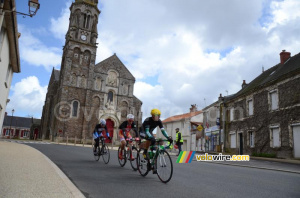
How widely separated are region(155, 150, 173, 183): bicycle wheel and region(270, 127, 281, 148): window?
51.3ft

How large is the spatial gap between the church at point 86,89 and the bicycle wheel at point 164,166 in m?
29.8

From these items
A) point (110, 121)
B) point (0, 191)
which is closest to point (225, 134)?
point (110, 121)

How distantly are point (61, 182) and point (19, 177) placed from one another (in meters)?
1.03

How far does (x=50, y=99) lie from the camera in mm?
41688

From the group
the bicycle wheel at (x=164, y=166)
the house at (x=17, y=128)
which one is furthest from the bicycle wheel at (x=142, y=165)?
the house at (x=17, y=128)

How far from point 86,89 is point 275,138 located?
88.5 feet

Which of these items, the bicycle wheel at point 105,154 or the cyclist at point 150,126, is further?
the bicycle wheel at point 105,154

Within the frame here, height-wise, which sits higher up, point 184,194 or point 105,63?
point 105,63

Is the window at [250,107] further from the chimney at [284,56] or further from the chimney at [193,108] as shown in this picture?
the chimney at [193,108]

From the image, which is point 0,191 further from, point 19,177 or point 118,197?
point 118,197

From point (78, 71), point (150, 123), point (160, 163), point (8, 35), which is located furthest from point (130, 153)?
point (78, 71)

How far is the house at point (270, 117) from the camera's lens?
17078 mm

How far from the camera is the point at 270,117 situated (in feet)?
Answer: 63.6

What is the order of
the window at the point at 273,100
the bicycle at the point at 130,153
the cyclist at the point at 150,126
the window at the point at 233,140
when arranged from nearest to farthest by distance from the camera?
the cyclist at the point at 150,126 → the bicycle at the point at 130,153 → the window at the point at 273,100 → the window at the point at 233,140
